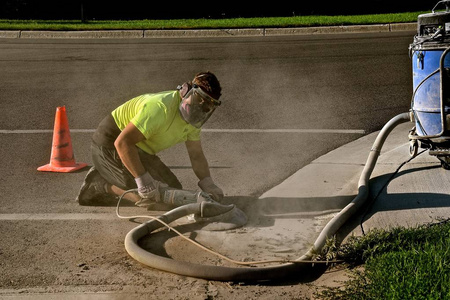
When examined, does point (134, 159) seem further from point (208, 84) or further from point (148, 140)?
point (208, 84)

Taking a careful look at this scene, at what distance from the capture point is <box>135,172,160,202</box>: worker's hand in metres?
5.37

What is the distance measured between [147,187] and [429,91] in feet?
7.03

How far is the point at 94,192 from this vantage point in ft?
18.9

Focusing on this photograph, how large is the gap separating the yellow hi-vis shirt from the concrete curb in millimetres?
10400

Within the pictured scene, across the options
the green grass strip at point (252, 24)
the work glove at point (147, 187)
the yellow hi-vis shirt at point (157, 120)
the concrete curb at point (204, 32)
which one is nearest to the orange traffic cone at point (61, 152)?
the yellow hi-vis shirt at point (157, 120)

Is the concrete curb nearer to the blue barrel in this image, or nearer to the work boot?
the work boot

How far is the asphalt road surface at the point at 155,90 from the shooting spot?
4.75 m

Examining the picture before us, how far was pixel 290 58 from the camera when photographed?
12.3 meters

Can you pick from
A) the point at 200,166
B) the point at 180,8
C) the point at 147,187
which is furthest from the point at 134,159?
the point at 180,8

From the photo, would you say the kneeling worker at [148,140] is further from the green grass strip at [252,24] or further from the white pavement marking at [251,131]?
the green grass strip at [252,24]

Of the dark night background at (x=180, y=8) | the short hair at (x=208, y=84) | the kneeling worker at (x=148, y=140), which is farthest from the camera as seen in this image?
the dark night background at (x=180, y=8)

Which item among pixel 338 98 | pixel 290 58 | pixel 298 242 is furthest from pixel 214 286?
pixel 290 58

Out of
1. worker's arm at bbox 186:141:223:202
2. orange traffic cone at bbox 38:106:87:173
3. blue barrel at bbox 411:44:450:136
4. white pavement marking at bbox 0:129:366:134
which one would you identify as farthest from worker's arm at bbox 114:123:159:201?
white pavement marking at bbox 0:129:366:134

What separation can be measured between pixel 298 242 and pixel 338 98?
490 centimetres
